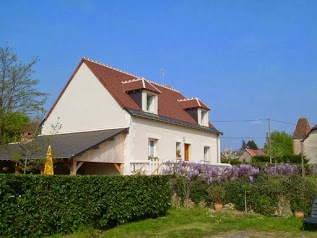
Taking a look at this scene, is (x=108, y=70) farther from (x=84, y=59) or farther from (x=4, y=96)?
(x=4, y=96)

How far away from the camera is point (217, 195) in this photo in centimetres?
1641

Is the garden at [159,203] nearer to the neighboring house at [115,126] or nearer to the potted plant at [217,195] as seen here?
the potted plant at [217,195]

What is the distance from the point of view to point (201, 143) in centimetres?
2745

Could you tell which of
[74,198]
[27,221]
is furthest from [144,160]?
[27,221]

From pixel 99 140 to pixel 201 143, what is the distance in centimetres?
1060

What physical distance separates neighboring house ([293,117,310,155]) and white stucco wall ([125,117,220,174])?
36.5 m

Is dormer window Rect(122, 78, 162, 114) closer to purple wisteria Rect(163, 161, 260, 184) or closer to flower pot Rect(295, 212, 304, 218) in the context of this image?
purple wisteria Rect(163, 161, 260, 184)

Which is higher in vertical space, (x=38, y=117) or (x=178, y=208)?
(x=38, y=117)

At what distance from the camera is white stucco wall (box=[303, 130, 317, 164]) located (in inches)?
1954

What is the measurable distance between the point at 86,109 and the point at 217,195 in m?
10.4

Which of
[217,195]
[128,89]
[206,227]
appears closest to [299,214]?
[217,195]

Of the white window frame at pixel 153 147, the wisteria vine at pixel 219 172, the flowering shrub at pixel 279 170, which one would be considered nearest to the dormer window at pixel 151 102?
the white window frame at pixel 153 147

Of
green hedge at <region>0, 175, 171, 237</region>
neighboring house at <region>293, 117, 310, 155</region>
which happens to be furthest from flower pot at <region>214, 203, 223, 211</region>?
neighboring house at <region>293, 117, 310, 155</region>

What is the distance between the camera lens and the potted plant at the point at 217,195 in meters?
16.3
